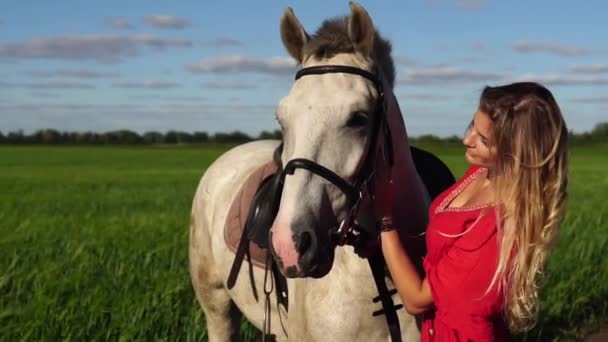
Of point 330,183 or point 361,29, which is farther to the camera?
point 361,29

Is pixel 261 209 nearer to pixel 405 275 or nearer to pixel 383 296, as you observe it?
pixel 383 296

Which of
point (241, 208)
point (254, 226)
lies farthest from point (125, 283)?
point (254, 226)

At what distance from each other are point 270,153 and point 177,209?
404 inches

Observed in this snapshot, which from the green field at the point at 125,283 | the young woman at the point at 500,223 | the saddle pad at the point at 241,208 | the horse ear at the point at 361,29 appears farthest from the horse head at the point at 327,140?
the green field at the point at 125,283

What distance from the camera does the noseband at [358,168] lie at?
2598 millimetres

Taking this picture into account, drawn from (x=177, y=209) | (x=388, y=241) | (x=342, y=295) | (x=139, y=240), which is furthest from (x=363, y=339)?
(x=177, y=209)

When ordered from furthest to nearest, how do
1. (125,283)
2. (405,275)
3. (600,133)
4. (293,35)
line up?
(600,133), (125,283), (293,35), (405,275)

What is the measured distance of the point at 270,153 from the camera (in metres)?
5.66

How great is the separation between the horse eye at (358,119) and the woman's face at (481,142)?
0.39 metres

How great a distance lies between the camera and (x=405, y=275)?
2.86 meters

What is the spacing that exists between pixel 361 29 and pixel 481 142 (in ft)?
2.02

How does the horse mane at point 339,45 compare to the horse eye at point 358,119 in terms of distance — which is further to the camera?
the horse mane at point 339,45

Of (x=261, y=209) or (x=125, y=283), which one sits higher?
(x=261, y=209)

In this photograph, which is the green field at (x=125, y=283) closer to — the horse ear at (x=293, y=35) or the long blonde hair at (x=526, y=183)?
the horse ear at (x=293, y=35)
